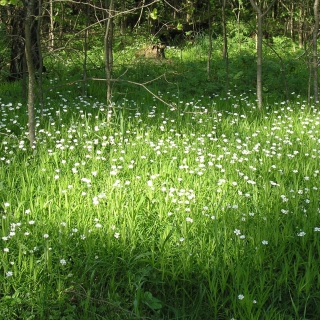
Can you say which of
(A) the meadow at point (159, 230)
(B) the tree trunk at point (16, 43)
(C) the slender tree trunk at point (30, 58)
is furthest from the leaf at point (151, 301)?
(B) the tree trunk at point (16, 43)

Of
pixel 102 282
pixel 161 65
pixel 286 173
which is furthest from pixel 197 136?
pixel 161 65

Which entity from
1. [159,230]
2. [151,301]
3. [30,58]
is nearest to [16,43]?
[30,58]

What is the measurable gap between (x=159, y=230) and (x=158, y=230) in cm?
5

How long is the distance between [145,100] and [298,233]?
4.89 metres

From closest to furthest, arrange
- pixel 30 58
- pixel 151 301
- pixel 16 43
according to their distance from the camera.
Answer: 1. pixel 151 301
2. pixel 30 58
3. pixel 16 43

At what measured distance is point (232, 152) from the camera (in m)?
4.81

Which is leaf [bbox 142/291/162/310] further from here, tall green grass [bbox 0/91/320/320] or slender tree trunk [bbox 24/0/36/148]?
slender tree trunk [bbox 24/0/36/148]

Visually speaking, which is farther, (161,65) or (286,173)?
(161,65)

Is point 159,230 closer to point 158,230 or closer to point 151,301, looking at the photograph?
point 158,230

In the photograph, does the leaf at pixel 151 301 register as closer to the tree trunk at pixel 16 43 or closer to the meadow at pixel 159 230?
the meadow at pixel 159 230

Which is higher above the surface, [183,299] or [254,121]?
[254,121]

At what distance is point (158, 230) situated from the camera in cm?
323

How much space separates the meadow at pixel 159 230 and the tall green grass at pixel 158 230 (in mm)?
12

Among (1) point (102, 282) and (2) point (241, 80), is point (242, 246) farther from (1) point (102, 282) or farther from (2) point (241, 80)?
(2) point (241, 80)
